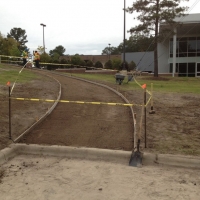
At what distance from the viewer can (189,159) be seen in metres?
5.33

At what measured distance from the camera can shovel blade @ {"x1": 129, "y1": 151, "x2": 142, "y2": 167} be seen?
5.32m

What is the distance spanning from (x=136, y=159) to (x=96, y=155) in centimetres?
83

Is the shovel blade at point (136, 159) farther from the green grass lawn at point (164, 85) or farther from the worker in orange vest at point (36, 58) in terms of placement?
the worker in orange vest at point (36, 58)

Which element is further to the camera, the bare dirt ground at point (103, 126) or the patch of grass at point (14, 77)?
the patch of grass at point (14, 77)

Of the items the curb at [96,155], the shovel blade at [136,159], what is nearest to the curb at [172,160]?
the curb at [96,155]

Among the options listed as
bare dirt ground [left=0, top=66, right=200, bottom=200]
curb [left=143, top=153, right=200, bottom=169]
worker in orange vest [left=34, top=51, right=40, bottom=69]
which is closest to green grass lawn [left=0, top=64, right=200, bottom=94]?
worker in orange vest [left=34, top=51, right=40, bottom=69]

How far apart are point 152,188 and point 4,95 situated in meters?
8.25

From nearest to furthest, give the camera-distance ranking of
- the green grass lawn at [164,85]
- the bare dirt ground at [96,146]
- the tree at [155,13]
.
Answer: the bare dirt ground at [96,146] → the green grass lawn at [164,85] → the tree at [155,13]

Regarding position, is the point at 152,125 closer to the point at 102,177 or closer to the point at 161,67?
the point at 102,177

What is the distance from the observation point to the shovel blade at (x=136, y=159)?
17.4 ft

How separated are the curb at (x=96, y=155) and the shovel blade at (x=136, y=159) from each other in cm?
11

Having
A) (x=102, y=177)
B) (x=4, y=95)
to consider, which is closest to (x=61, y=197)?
(x=102, y=177)

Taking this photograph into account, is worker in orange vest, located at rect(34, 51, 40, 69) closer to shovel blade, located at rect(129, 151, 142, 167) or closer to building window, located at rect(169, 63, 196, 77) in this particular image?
building window, located at rect(169, 63, 196, 77)

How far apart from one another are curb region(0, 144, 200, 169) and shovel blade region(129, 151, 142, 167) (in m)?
0.11
